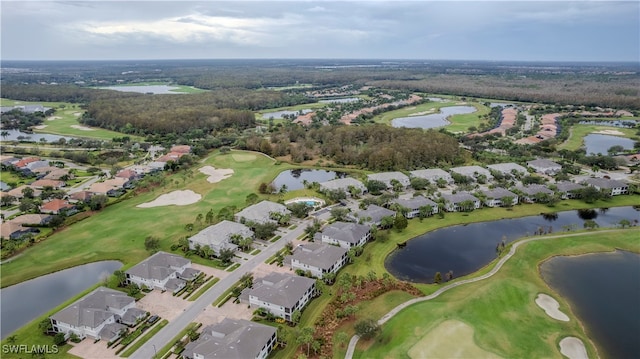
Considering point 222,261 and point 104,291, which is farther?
point 222,261

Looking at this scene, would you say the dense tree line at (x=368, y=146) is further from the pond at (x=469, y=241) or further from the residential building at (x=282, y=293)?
the residential building at (x=282, y=293)

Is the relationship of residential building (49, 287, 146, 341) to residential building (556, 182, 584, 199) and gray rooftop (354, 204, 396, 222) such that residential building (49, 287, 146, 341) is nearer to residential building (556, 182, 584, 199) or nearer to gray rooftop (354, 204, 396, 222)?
gray rooftop (354, 204, 396, 222)

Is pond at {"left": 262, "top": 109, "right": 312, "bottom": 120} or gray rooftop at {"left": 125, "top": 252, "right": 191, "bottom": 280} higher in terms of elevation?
pond at {"left": 262, "top": 109, "right": 312, "bottom": 120}

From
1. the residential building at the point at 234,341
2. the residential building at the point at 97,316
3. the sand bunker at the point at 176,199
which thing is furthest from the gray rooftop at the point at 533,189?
the residential building at the point at 97,316

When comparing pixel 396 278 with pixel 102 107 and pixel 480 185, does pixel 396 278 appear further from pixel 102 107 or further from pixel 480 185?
pixel 102 107

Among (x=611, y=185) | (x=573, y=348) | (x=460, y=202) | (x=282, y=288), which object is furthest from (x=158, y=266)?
(x=611, y=185)

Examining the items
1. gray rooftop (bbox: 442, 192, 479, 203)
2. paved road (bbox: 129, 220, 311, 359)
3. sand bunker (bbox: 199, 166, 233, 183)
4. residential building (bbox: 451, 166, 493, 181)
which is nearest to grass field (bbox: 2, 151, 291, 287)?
sand bunker (bbox: 199, 166, 233, 183)

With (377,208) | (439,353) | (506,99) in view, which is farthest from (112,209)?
(506,99)
